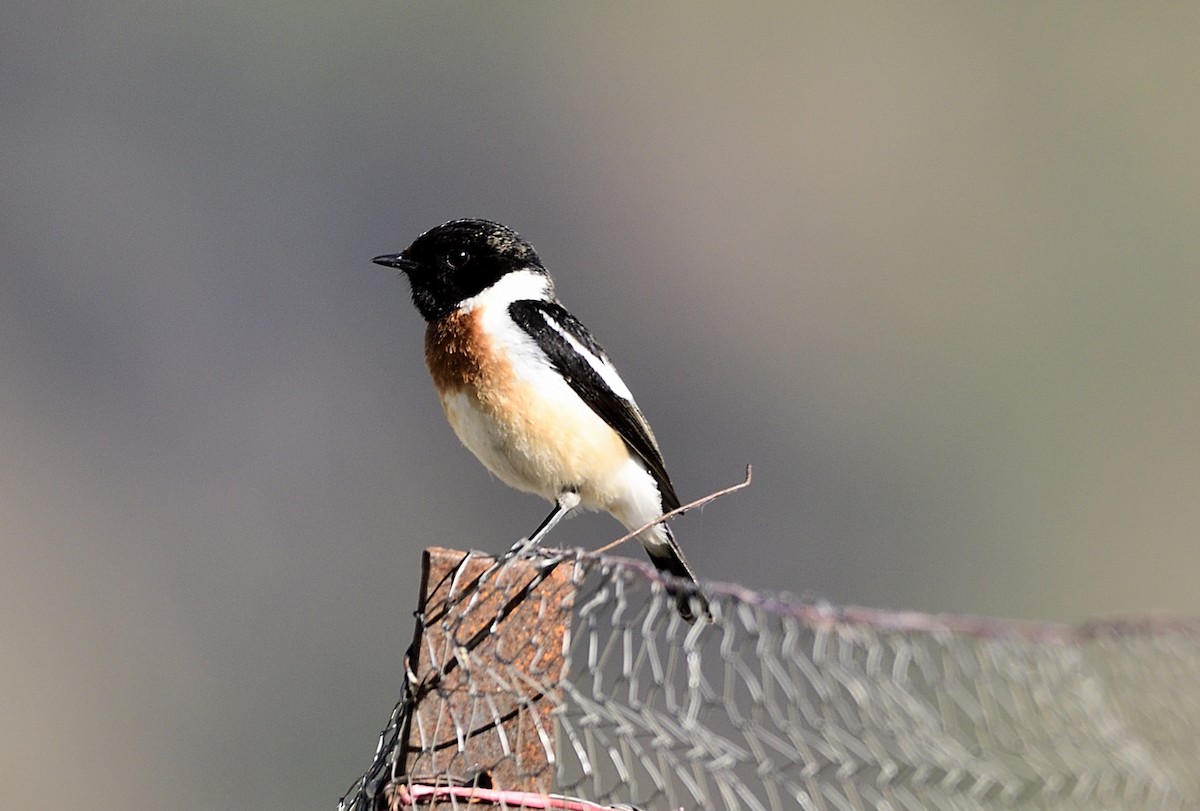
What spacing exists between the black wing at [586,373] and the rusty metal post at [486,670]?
1.93 m

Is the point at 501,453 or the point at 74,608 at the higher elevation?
the point at 501,453

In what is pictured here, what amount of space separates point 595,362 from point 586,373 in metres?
0.09

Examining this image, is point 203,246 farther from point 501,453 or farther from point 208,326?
point 501,453

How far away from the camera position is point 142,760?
3062 cm

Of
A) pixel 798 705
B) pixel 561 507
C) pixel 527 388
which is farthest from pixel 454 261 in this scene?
pixel 798 705

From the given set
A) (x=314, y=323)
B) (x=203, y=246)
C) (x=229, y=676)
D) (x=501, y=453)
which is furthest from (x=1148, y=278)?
(x=501, y=453)

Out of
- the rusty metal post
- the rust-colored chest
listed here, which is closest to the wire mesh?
the rusty metal post

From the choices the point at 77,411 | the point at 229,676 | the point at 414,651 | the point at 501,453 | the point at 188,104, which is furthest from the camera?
the point at 188,104

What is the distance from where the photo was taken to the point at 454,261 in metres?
5.25

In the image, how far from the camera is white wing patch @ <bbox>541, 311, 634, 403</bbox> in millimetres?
5059

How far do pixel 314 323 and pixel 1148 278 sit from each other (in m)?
25.0

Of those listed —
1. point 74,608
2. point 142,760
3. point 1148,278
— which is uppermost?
point 74,608

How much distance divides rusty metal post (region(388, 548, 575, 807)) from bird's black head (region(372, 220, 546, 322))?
2228 mm

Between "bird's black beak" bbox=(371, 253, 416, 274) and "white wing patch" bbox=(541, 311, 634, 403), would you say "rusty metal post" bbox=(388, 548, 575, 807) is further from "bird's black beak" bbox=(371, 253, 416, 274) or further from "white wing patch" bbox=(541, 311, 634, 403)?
"bird's black beak" bbox=(371, 253, 416, 274)
